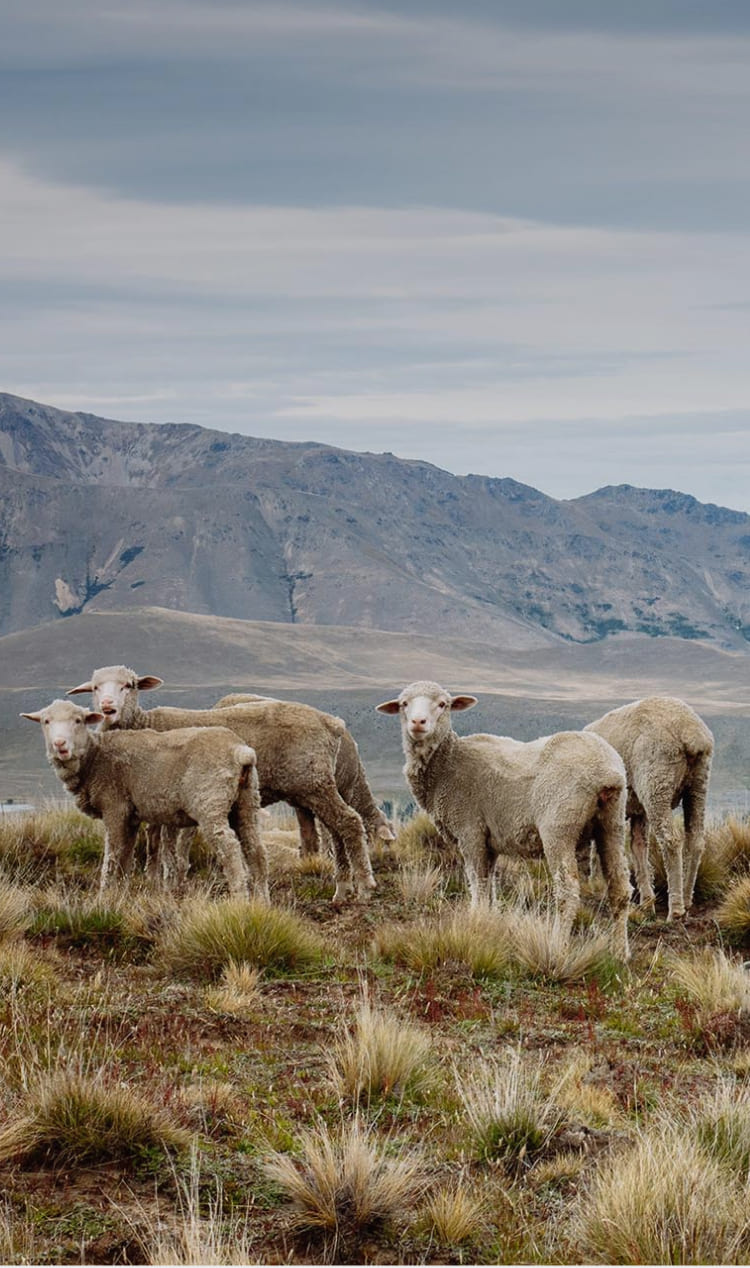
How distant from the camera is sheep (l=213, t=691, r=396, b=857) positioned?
15.1 metres

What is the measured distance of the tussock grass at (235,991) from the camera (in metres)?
9.03

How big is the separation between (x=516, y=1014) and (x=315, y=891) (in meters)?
5.04

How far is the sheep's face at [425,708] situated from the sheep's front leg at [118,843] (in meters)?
2.51

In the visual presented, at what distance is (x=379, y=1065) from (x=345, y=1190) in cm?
151

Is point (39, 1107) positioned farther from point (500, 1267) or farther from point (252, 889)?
point (252, 889)

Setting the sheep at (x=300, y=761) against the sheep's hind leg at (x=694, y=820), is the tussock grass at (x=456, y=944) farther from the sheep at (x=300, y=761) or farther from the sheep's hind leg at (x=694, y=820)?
the sheep's hind leg at (x=694, y=820)

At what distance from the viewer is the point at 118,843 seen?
13094mm

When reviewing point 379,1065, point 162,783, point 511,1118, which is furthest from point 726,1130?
point 162,783

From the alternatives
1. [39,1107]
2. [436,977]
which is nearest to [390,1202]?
[39,1107]

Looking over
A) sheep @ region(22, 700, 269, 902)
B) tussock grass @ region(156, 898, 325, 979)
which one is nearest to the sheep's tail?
sheep @ region(22, 700, 269, 902)

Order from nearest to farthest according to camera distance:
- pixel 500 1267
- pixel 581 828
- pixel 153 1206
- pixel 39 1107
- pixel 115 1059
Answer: pixel 500 1267 < pixel 153 1206 < pixel 39 1107 < pixel 115 1059 < pixel 581 828

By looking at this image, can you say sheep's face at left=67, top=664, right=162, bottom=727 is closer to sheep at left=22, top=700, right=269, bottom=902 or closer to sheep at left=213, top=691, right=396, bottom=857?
sheep at left=22, top=700, right=269, bottom=902

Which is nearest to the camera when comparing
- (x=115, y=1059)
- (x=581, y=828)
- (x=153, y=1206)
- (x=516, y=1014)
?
(x=153, y=1206)

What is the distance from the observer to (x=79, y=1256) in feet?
18.6
